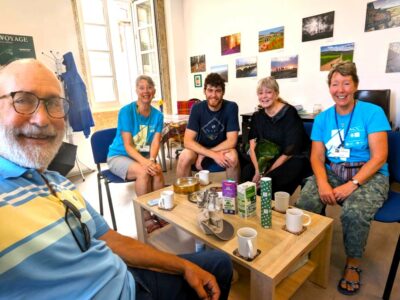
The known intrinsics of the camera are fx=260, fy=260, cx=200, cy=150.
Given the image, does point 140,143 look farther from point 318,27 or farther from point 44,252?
point 318,27

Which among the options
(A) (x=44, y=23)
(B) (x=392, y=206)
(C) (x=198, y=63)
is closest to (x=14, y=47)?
(A) (x=44, y=23)

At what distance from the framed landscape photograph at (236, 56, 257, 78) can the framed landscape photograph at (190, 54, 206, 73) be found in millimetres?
723

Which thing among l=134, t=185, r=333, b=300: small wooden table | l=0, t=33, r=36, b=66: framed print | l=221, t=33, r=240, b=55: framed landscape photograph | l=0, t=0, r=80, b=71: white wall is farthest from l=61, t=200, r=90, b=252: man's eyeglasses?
l=221, t=33, r=240, b=55: framed landscape photograph

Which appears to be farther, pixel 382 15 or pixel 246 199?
pixel 382 15

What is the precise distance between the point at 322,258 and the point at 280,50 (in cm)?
276

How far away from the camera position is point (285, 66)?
3.37 meters

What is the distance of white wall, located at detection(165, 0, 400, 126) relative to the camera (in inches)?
107

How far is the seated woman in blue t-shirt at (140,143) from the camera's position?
2088 mm

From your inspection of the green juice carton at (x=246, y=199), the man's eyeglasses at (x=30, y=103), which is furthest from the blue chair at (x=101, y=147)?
the man's eyeglasses at (x=30, y=103)

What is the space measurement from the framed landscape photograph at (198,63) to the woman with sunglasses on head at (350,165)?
3014 mm

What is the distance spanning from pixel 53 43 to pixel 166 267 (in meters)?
3.30

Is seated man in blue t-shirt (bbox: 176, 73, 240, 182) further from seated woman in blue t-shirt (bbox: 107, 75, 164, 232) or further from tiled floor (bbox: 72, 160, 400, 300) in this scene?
tiled floor (bbox: 72, 160, 400, 300)

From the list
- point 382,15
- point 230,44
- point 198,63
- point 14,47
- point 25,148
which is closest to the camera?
point 25,148

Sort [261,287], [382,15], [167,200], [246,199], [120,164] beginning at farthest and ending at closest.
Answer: [382,15], [120,164], [167,200], [246,199], [261,287]
